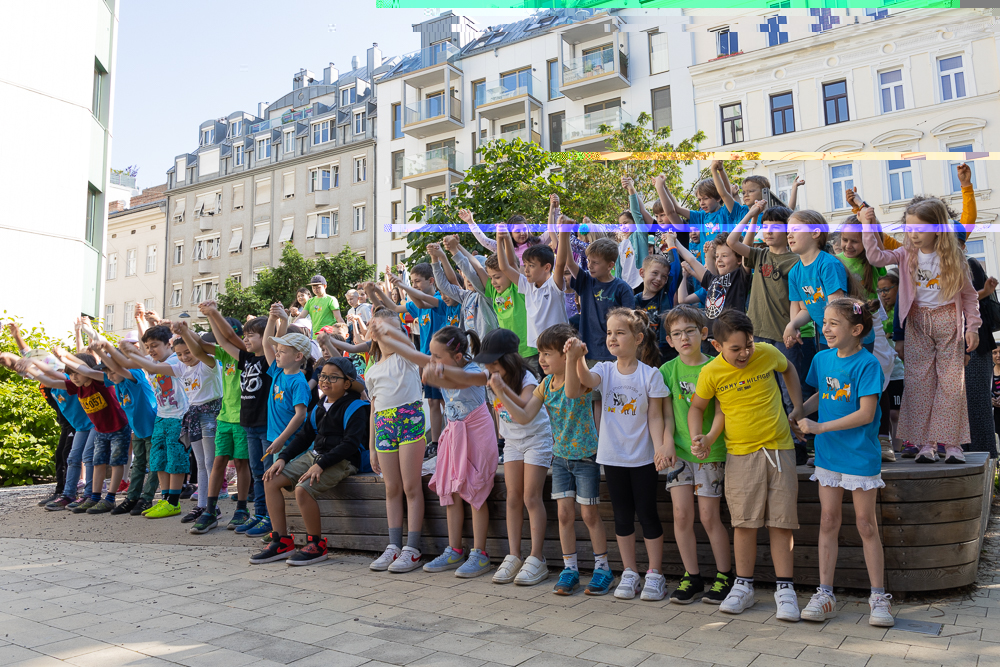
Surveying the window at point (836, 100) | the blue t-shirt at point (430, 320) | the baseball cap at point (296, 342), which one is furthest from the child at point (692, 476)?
the baseball cap at point (296, 342)

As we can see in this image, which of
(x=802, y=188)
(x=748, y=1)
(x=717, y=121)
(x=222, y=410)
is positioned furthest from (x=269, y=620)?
(x=717, y=121)

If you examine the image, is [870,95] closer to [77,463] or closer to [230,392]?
[230,392]

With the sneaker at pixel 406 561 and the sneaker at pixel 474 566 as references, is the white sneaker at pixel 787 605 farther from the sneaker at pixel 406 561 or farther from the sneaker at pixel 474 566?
the sneaker at pixel 406 561

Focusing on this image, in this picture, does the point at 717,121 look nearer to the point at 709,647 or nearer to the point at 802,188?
the point at 802,188

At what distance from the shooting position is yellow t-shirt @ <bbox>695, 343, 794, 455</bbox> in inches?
153

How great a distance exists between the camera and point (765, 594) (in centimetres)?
418

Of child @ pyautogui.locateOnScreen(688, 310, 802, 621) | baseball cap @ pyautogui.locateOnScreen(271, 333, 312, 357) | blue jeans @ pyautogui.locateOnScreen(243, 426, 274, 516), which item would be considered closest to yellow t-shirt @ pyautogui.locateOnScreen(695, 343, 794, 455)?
child @ pyautogui.locateOnScreen(688, 310, 802, 621)

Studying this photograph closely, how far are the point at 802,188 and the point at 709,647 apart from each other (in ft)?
10.1

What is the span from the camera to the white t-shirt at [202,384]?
7184 millimetres

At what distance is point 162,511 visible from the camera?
7.66 meters

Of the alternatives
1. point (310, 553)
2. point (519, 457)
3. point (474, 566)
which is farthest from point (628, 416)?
point (310, 553)

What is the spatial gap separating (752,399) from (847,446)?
52 centimetres

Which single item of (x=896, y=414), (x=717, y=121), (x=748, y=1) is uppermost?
(x=717, y=121)

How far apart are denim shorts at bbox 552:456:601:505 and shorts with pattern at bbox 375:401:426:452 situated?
1.20 metres
